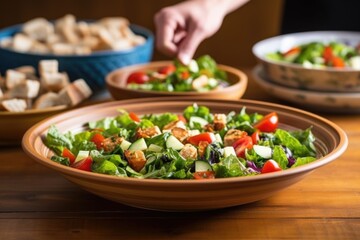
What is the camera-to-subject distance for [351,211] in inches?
57.9

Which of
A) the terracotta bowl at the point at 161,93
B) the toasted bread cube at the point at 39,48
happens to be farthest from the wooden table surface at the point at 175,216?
the toasted bread cube at the point at 39,48

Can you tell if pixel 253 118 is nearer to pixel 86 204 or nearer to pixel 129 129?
pixel 129 129

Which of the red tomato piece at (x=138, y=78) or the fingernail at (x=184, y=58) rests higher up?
the fingernail at (x=184, y=58)

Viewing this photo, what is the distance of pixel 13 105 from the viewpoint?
6.26 feet

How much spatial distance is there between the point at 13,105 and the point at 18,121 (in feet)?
0.31

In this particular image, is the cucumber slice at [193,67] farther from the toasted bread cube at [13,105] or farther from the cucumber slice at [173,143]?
the cucumber slice at [173,143]

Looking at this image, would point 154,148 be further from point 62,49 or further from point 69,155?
point 62,49

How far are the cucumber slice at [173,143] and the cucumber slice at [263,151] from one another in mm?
176

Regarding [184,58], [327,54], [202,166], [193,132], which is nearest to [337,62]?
[327,54]

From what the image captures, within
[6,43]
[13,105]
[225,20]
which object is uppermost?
[13,105]

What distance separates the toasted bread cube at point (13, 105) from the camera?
1885 mm

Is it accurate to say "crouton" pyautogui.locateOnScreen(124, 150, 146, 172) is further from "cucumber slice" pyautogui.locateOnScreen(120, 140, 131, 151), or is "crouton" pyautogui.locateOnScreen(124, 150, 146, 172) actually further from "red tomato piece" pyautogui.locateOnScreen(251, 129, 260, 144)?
"red tomato piece" pyautogui.locateOnScreen(251, 129, 260, 144)

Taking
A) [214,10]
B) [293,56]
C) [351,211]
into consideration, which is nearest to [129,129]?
[351,211]

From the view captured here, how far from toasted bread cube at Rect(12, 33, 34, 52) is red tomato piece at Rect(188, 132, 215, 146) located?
1244 millimetres
